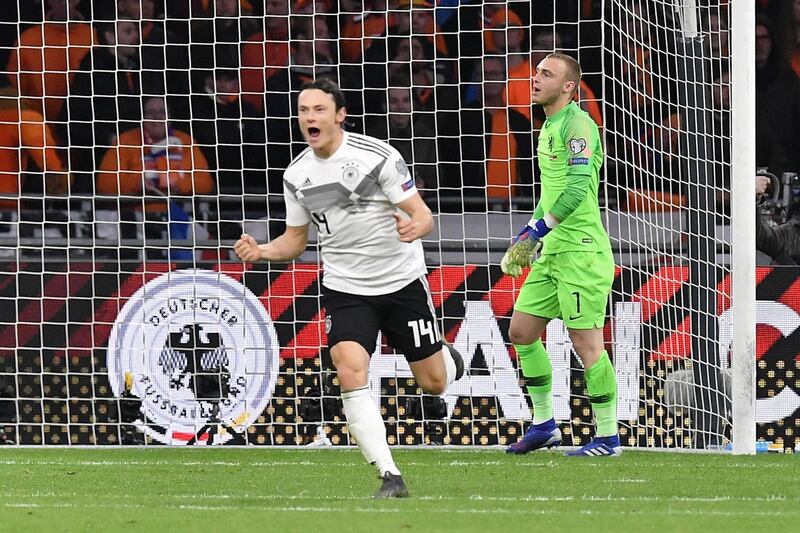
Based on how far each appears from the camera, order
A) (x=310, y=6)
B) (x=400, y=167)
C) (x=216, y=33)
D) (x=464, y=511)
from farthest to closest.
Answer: (x=310, y=6) → (x=216, y=33) → (x=400, y=167) → (x=464, y=511)

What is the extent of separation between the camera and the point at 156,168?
12.1 metres

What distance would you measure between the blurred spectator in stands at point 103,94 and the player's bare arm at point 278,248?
5.34m

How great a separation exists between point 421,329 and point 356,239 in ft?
1.71

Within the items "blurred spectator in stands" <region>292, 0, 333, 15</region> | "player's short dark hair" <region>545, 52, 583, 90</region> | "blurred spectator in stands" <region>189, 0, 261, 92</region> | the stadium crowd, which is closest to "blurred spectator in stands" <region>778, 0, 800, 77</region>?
the stadium crowd

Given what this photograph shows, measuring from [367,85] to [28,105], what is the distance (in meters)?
2.78

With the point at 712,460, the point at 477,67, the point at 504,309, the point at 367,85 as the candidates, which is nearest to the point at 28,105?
the point at 367,85

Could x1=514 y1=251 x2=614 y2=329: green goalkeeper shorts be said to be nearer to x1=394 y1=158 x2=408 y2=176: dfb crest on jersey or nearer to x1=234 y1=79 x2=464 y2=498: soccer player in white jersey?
x1=234 y1=79 x2=464 y2=498: soccer player in white jersey

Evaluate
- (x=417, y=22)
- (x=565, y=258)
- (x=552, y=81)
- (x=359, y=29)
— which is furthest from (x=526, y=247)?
(x=359, y=29)

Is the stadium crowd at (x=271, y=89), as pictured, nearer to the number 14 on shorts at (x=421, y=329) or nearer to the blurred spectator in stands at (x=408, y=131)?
the blurred spectator in stands at (x=408, y=131)

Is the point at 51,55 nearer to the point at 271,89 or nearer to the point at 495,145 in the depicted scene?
the point at 271,89

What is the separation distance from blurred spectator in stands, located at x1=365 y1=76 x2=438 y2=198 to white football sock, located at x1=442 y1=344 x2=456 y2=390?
4.12 m

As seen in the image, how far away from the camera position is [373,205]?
22.0ft

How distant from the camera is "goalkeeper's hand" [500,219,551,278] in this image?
8094 mm

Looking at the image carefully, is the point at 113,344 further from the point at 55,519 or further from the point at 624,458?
the point at 55,519
